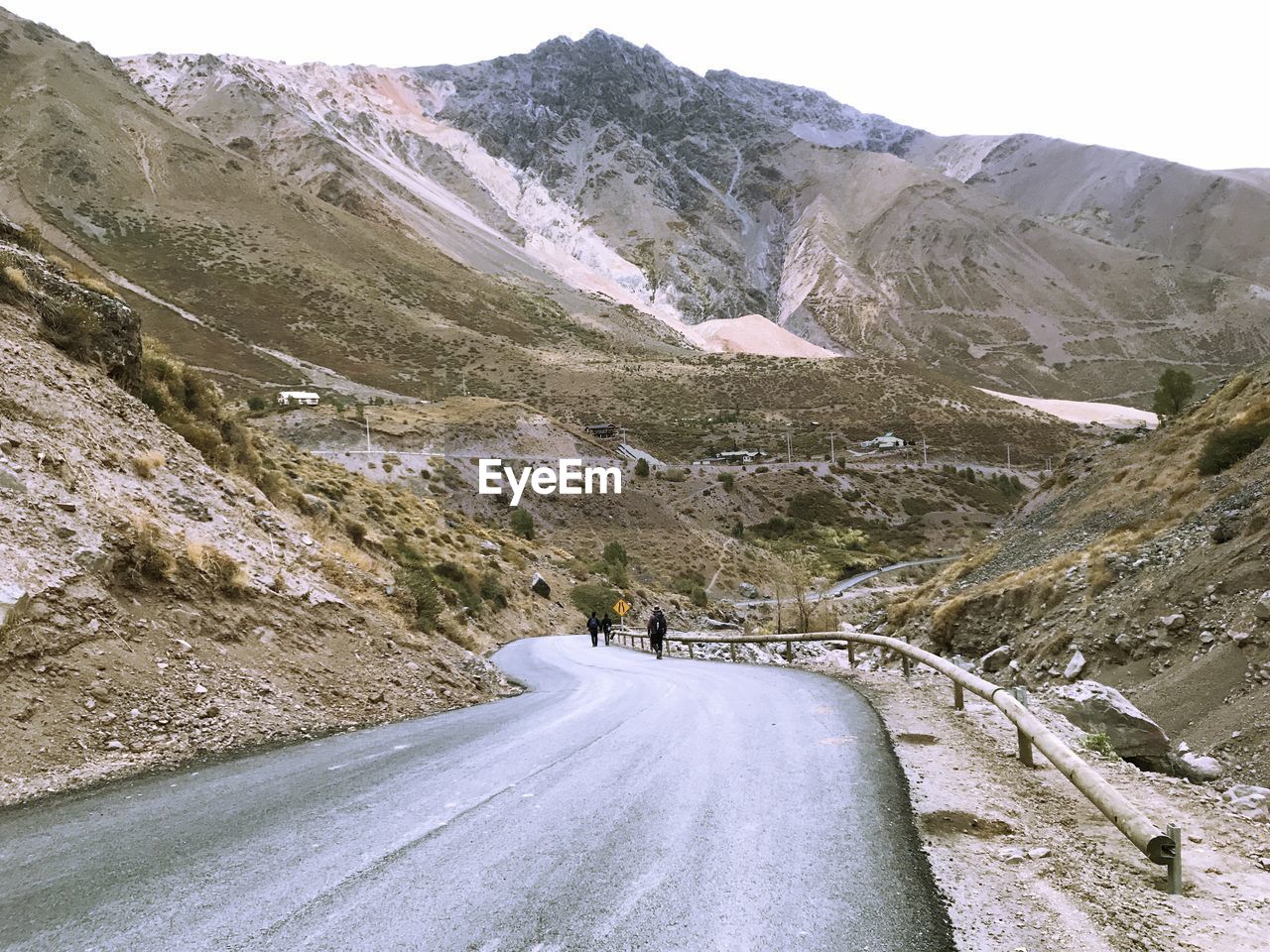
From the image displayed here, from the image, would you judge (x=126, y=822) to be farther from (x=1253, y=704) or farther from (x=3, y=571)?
(x=1253, y=704)

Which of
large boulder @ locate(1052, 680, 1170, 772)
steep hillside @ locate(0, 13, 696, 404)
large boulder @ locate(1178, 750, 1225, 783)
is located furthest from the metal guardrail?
steep hillside @ locate(0, 13, 696, 404)

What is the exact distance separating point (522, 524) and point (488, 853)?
51.3 m

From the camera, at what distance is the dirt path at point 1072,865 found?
3643 mm

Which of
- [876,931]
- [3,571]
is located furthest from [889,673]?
[3,571]

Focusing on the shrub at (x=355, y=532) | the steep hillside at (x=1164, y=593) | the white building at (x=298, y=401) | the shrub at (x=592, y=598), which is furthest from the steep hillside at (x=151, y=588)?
the white building at (x=298, y=401)

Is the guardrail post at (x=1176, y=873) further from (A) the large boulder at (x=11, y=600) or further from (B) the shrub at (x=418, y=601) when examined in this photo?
(B) the shrub at (x=418, y=601)

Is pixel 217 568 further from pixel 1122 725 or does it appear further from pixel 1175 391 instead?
pixel 1175 391

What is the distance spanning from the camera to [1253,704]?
22.9 feet

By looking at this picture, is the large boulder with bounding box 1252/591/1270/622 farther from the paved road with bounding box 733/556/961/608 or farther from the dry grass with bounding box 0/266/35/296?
the paved road with bounding box 733/556/961/608

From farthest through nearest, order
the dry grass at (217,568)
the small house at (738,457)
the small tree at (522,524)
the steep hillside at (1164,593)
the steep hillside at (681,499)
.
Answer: the small house at (738,457) < the steep hillside at (681,499) < the small tree at (522,524) < the dry grass at (217,568) < the steep hillside at (1164,593)

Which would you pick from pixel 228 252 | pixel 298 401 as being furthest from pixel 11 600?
pixel 228 252

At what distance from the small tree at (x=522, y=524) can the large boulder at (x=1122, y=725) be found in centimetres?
4793

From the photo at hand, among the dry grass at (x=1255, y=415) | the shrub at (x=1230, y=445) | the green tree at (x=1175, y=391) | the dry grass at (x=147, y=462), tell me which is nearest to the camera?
the dry grass at (x=147, y=462)

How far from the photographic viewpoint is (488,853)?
4531mm
